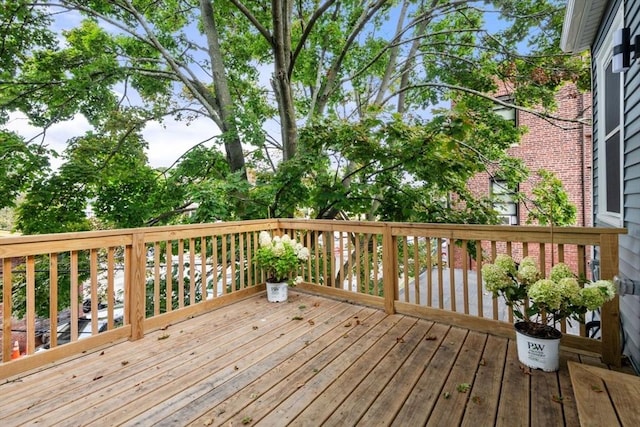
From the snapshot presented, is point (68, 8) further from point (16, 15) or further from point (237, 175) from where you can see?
point (237, 175)

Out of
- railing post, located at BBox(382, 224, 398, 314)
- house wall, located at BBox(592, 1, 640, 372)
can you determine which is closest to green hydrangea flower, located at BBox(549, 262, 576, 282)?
house wall, located at BBox(592, 1, 640, 372)

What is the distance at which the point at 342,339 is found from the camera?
271 cm

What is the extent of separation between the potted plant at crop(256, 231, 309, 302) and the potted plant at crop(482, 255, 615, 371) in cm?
211

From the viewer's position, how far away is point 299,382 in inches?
80.6

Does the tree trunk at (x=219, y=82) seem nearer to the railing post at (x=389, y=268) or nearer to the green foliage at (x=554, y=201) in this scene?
the railing post at (x=389, y=268)

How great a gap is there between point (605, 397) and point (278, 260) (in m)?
2.94

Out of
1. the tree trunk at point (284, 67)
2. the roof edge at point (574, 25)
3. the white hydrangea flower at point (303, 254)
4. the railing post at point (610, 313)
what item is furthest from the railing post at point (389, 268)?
the tree trunk at point (284, 67)

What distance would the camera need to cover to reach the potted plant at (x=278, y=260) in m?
3.72

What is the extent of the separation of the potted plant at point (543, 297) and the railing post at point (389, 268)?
112 cm

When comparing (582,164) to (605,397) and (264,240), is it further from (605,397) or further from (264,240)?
(605,397)

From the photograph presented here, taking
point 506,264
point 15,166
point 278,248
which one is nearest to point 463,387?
point 506,264

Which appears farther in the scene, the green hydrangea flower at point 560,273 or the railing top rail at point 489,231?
the railing top rail at point 489,231

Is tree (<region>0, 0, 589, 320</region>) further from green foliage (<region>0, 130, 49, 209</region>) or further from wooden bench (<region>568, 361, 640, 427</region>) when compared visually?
wooden bench (<region>568, 361, 640, 427</region>)

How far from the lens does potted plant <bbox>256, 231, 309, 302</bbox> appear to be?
12.2 ft
